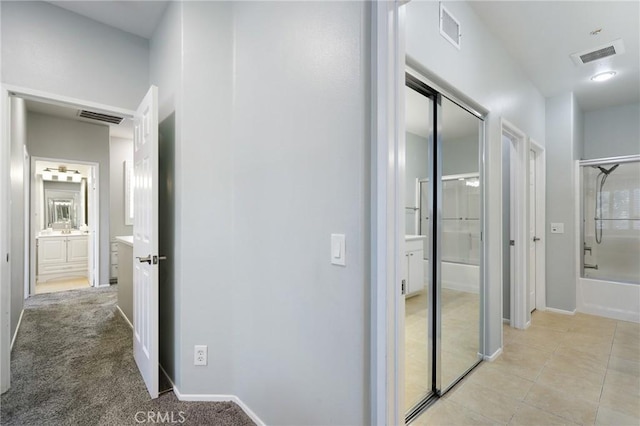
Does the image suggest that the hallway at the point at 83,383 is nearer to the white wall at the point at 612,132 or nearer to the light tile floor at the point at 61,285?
the light tile floor at the point at 61,285

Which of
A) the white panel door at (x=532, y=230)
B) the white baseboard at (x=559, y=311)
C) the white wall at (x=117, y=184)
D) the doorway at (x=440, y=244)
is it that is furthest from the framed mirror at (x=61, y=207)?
the white baseboard at (x=559, y=311)

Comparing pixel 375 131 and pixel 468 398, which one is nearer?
pixel 375 131

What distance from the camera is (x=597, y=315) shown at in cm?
377

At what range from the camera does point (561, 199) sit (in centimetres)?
385

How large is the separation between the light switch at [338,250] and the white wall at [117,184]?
5.65m

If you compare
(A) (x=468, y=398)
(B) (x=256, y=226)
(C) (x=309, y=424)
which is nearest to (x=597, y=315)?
(A) (x=468, y=398)

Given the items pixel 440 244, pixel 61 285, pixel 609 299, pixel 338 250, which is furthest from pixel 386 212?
pixel 61 285

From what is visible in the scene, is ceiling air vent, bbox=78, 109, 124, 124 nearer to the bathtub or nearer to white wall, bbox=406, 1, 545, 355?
white wall, bbox=406, 1, 545, 355

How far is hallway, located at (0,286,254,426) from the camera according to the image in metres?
1.79

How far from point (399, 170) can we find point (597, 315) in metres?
4.33

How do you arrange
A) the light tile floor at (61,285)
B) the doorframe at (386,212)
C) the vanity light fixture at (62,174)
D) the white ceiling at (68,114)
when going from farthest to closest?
the vanity light fixture at (62,174) < the light tile floor at (61,285) < the white ceiling at (68,114) < the doorframe at (386,212)

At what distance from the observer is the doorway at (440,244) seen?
6.77ft

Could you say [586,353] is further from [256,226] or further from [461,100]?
[256,226]

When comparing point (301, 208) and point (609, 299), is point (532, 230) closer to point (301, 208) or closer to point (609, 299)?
point (609, 299)
